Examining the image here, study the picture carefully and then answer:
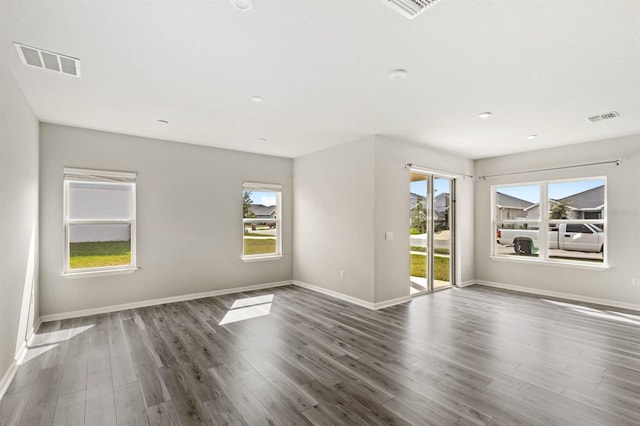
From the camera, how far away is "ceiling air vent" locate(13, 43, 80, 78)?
7.81ft

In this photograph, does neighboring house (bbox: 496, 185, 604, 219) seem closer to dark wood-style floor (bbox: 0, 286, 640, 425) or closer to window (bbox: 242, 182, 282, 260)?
dark wood-style floor (bbox: 0, 286, 640, 425)

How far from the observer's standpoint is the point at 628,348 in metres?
3.29

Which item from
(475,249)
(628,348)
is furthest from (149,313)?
(475,249)

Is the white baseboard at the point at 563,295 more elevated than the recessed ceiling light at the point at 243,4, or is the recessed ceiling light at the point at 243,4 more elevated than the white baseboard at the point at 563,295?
the recessed ceiling light at the point at 243,4

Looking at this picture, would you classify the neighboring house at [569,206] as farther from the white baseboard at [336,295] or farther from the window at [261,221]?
the window at [261,221]

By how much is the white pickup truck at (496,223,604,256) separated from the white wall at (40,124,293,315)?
4.58m

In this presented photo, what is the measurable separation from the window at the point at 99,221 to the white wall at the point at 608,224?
271 inches

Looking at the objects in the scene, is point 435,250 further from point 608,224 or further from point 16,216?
point 16,216

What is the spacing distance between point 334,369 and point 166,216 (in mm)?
3736

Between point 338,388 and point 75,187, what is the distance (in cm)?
452

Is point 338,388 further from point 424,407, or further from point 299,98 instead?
point 299,98

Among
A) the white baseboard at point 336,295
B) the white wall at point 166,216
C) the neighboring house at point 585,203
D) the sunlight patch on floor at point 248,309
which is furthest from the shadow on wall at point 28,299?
the neighboring house at point 585,203

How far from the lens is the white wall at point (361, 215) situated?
481 centimetres

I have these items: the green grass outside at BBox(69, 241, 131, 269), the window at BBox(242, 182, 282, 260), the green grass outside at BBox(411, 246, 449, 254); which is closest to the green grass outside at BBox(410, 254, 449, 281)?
the green grass outside at BBox(411, 246, 449, 254)
